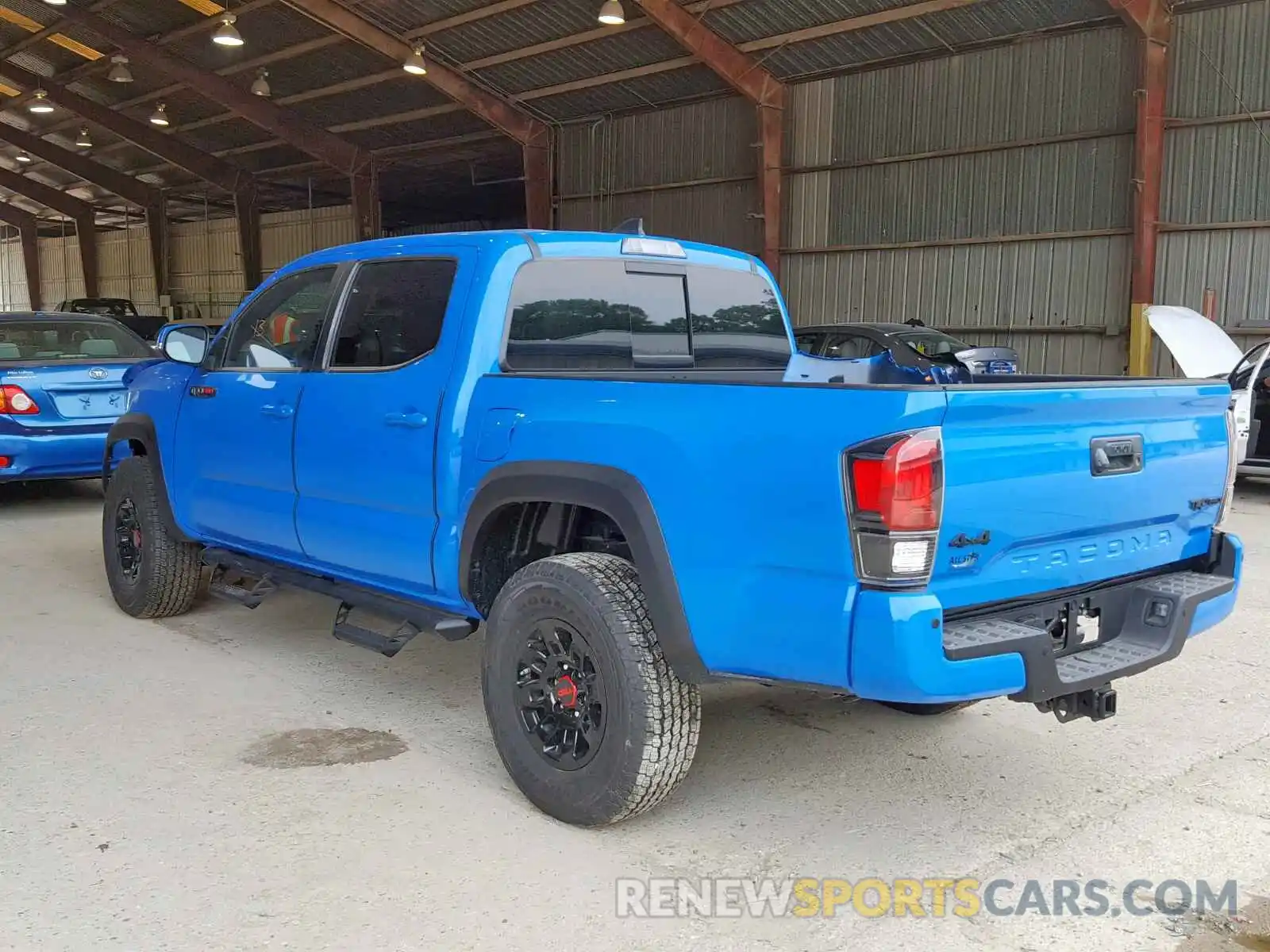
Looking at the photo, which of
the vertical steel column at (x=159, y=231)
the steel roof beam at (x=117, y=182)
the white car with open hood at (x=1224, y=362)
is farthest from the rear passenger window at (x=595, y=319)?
the vertical steel column at (x=159, y=231)

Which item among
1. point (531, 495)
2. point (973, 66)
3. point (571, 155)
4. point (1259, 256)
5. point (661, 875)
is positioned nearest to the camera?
point (661, 875)

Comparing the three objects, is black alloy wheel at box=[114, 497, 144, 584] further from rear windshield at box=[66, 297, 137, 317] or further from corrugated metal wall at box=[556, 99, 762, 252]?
rear windshield at box=[66, 297, 137, 317]

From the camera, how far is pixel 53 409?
28.5ft

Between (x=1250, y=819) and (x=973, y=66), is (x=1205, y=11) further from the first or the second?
(x=1250, y=819)

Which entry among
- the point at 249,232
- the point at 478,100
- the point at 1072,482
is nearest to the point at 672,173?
the point at 478,100

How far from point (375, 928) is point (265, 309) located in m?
3.07

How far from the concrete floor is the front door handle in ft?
4.03

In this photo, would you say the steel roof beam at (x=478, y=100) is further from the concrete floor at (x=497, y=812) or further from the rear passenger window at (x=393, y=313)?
the rear passenger window at (x=393, y=313)

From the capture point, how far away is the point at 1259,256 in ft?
48.4

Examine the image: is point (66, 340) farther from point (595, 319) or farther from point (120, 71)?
point (120, 71)

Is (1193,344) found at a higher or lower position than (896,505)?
higher

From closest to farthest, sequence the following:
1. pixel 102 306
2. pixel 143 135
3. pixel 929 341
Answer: pixel 929 341
pixel 102 306
pixel 143 135

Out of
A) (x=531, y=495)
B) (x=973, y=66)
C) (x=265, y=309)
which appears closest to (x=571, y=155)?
(x=973, y=66)

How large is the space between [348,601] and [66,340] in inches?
266
